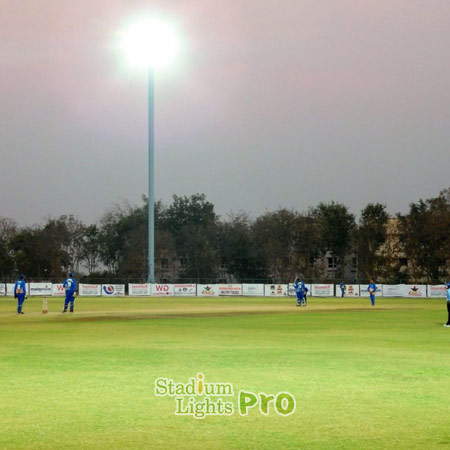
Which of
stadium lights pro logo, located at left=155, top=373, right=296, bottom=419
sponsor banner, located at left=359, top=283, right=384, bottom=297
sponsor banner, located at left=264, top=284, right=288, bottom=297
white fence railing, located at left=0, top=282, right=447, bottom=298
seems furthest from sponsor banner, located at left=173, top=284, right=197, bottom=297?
stadium lights pro logo, located at left=155, top=373, right=296, bottom=419

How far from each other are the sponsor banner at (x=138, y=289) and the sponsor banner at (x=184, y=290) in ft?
12.1

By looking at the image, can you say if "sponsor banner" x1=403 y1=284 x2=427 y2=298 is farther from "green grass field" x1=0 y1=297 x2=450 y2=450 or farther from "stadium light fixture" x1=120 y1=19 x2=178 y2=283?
"green grass field" x1=0 y1=297 x2=450 y2=450

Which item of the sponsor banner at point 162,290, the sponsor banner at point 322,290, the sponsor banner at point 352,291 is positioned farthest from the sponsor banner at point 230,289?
the sponsor banner at point 352,291

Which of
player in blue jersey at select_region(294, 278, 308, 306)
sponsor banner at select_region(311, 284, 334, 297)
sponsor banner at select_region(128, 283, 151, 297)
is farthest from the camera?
sponsor banner at select_region(311, 284, 334, 297)

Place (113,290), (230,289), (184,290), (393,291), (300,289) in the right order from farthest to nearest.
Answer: (230,289), (184,290), (113,290), (393,291), (300,289)

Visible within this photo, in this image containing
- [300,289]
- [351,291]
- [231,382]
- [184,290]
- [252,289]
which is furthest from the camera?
[252,289]

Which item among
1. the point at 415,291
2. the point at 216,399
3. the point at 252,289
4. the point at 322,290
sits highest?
the point at 252,289

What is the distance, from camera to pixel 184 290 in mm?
92438

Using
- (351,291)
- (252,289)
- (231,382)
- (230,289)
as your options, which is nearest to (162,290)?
(230,289)

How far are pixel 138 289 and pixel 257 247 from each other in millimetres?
38324

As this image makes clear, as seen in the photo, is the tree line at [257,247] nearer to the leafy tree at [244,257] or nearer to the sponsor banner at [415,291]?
the leafy tree at [244,257]

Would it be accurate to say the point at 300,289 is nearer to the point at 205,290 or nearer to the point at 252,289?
the point at 205,290

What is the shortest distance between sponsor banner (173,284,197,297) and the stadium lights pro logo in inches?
3019

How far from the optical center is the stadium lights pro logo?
501 inches
